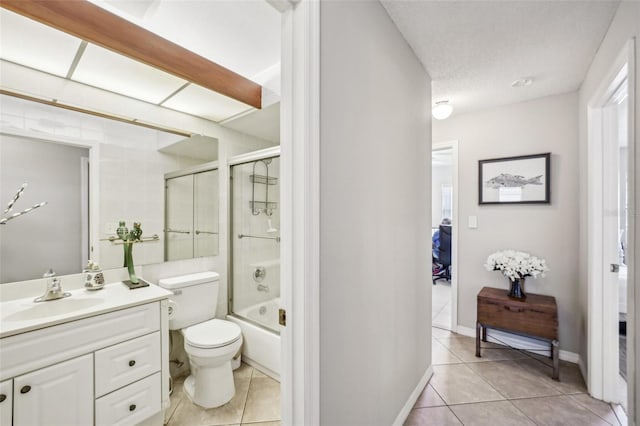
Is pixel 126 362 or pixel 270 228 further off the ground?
pixel 270 228

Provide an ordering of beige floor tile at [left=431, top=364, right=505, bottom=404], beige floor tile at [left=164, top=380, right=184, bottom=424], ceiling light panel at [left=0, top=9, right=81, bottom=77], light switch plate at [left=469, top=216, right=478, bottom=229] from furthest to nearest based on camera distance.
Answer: light switch plate at [left=469, top=216, right=478, bottom=229], beige floor tile at [left=431, top=364, right=505, bottom=404], beige floor tile at [left=164, top=380, right=184, bottom=424], ceiling light panel at [left=0, top=9, right=81, bottom=77]

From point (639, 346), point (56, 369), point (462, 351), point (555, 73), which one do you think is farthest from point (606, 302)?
point (56, 369)

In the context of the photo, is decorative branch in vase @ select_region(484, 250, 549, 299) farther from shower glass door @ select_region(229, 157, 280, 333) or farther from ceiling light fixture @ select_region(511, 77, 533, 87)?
shower glass door @ select_region(229, 157, 280, 333)

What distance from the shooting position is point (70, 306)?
1.54 m

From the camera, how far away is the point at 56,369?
130 centimetres

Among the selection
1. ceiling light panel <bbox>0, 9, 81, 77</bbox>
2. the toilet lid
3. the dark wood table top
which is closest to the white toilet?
the toilet lid

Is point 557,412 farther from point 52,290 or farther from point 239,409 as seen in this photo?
point 52,290

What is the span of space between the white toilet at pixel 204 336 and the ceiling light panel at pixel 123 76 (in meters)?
1.38

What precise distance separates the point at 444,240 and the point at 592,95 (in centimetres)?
332

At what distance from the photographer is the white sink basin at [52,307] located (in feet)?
4.53

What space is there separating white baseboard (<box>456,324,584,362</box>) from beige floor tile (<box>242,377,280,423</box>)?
6.83 ft

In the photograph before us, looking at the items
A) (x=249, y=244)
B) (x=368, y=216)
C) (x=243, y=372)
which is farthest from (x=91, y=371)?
(x=368, y=216)

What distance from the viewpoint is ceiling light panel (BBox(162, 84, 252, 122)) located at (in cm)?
205

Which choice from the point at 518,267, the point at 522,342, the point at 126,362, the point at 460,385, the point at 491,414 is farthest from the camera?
the point at 522,342
